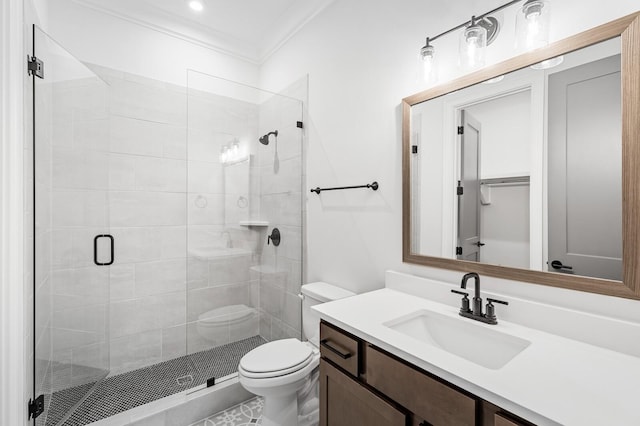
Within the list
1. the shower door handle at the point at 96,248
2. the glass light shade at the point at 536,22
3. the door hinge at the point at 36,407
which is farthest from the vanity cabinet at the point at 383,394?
the shower door handle at the point at 96,248

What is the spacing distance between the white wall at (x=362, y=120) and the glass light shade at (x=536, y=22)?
0.22 ft

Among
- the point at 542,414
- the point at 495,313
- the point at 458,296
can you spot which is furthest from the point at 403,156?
the point at 542,414

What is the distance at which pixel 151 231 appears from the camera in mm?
2279

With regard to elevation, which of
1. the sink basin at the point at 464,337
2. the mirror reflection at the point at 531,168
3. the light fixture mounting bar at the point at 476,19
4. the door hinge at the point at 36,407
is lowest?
the door hinge at the point at 36,407

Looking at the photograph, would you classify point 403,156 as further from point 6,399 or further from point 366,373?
point 6,399

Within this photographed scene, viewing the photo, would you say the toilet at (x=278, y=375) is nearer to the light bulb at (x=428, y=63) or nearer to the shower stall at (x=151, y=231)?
the shower stall at (x=151, y=231)

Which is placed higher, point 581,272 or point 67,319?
point 581,272

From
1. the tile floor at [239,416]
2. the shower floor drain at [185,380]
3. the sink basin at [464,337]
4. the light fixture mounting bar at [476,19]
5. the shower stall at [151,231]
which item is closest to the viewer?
the sink basin at [464,337]

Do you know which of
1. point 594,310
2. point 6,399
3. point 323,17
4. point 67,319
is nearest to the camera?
point 594,310

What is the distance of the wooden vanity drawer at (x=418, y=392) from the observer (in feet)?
2.50

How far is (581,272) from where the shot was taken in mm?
986

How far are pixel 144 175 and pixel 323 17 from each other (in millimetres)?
1800

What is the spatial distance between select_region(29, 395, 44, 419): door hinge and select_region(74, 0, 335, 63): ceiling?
2.46 metres

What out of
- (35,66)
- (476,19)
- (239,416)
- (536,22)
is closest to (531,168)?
(536,22)
